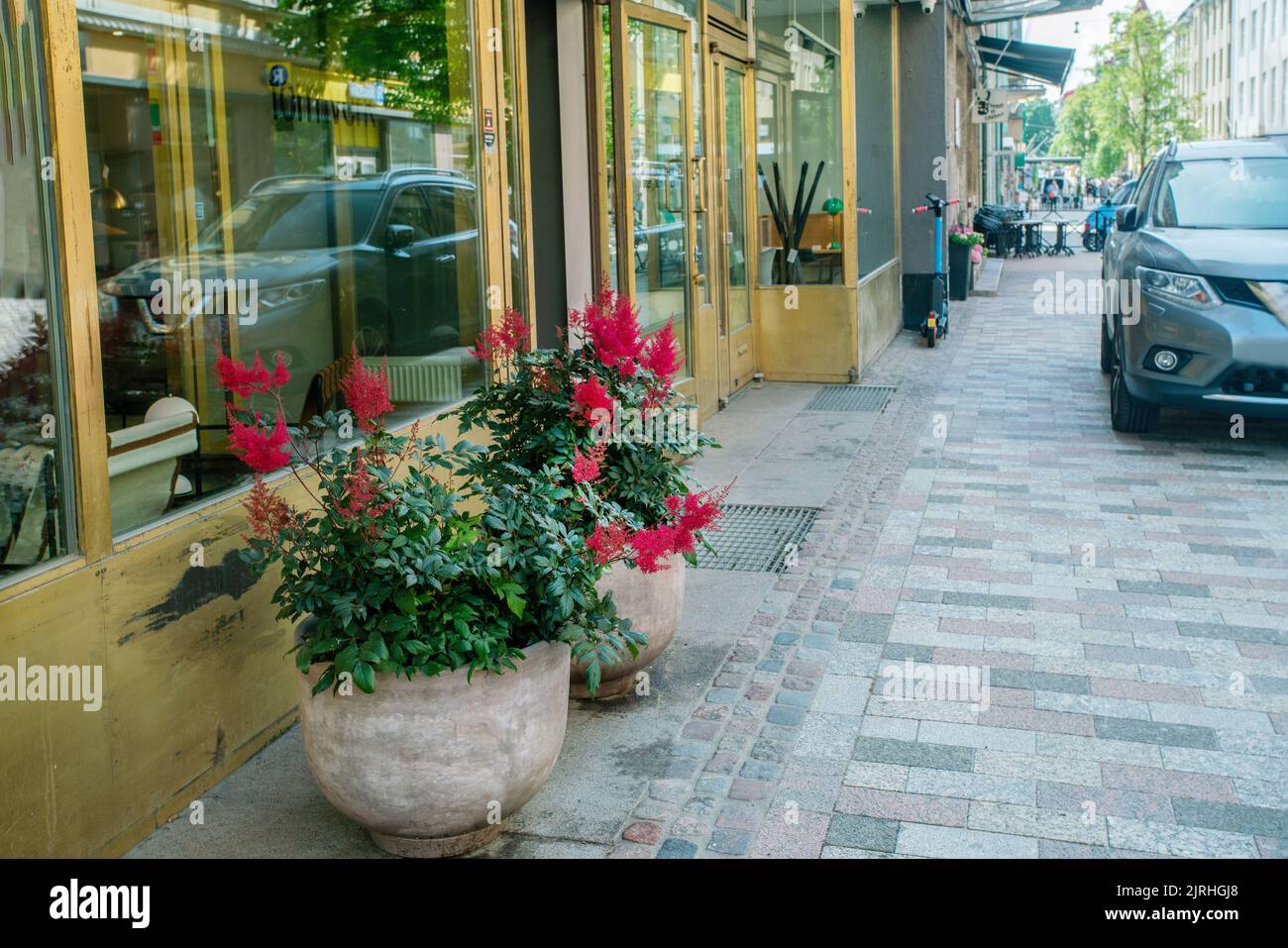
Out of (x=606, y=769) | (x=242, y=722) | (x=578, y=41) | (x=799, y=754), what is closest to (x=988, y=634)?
(x=799, y=754)

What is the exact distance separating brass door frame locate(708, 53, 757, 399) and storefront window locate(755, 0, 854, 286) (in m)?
0.23

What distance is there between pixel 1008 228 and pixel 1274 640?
77.3ft

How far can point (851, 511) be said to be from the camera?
7.17 meters

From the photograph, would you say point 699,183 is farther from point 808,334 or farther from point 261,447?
point 261,447

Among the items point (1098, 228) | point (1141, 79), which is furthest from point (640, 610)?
point (1141, 79)

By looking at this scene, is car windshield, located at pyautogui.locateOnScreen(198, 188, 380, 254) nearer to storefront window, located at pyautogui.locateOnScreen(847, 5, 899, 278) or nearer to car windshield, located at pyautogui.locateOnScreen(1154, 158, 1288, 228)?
car windshield, located at pyautogui.locateOnScreen(1154, 158, 1288, 228)

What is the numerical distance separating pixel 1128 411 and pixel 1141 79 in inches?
1743

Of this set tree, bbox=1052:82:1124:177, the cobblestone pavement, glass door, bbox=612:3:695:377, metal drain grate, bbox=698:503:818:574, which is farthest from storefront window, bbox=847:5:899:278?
tree, bbox=1052:82:1124:177

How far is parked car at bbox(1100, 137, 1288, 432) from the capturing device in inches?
315

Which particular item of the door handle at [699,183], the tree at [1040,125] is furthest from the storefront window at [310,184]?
the tree at [1040,125]

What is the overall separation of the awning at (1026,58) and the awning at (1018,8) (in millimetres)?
3665

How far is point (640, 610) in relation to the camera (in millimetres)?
4598
